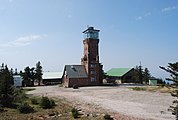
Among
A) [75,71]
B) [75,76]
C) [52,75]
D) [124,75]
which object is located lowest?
[75,76]

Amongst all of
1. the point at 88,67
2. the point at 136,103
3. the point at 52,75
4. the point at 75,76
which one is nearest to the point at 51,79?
the point at 52,75

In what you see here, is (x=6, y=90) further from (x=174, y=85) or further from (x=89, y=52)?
(x=89, y=52)

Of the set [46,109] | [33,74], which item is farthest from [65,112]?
[33,74]

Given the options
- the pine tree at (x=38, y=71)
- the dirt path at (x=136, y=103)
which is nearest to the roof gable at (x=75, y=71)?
the pine tree at (x=38, y=71)

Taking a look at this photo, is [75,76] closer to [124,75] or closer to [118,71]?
[124,75]

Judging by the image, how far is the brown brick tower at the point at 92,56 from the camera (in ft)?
199

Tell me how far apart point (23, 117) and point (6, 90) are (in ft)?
22.4

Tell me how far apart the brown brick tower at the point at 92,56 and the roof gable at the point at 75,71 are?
126 centimetres

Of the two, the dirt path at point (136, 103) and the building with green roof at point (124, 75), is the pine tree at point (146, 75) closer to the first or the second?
the building with green roof at point (124, 75)

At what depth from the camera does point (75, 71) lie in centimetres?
6006

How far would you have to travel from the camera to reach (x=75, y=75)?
58.9 meters

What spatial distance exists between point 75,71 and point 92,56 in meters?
6.56

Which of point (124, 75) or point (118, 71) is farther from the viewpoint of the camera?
point (118, 71)

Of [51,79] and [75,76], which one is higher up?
[75,76]
